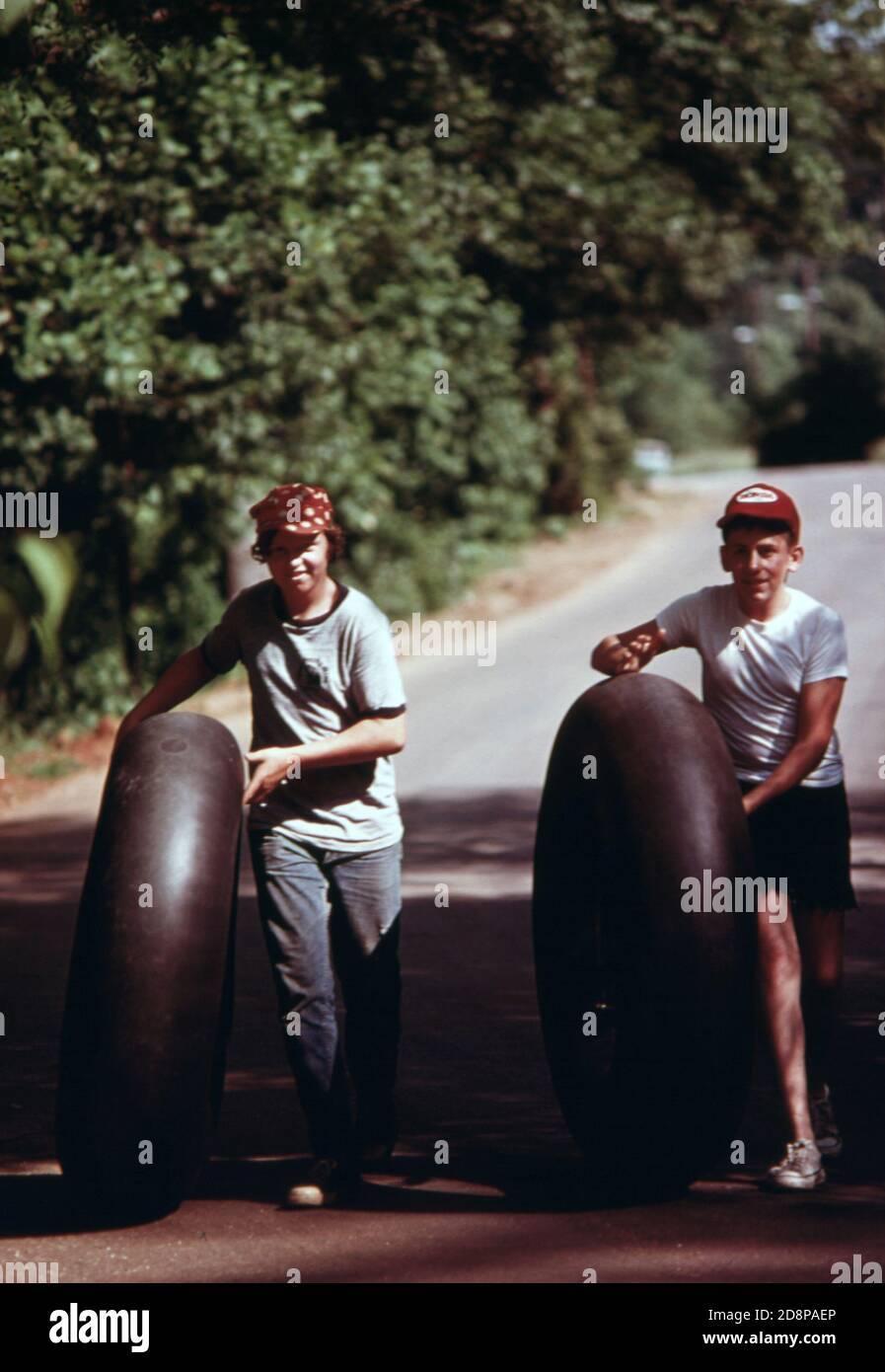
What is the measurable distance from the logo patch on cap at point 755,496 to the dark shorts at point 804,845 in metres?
0.81

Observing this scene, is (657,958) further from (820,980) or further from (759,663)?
(759,663)

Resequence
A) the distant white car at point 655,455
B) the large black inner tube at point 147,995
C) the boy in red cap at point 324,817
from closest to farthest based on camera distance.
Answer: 1. the large black inner tube at point 147,995
2. the boy in red cap at point 324,817
3. the distant white car at point 655,455

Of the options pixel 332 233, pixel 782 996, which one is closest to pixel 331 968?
pixel 782 996

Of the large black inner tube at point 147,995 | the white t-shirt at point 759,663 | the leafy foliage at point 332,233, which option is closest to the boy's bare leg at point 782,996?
the white t-shirt at point 759,663

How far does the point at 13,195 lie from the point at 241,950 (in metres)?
3.64

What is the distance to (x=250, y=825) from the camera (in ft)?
17.6

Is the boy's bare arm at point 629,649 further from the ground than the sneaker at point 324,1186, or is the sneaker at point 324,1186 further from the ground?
the boy's bare arm at point 629,649

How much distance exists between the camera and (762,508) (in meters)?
5.46

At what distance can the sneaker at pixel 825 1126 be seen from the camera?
5512 mm

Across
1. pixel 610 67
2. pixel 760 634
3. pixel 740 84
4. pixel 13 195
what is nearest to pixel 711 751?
pixel 760 634

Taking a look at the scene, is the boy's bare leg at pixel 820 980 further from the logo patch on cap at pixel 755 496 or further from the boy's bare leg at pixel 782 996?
the logo patch on cap at pixel 755 496

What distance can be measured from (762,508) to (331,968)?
1.77 m

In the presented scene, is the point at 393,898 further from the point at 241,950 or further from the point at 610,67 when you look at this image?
the point at 610,67

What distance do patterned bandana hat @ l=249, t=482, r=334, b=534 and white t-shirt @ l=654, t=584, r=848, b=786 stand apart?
3.35 ft
